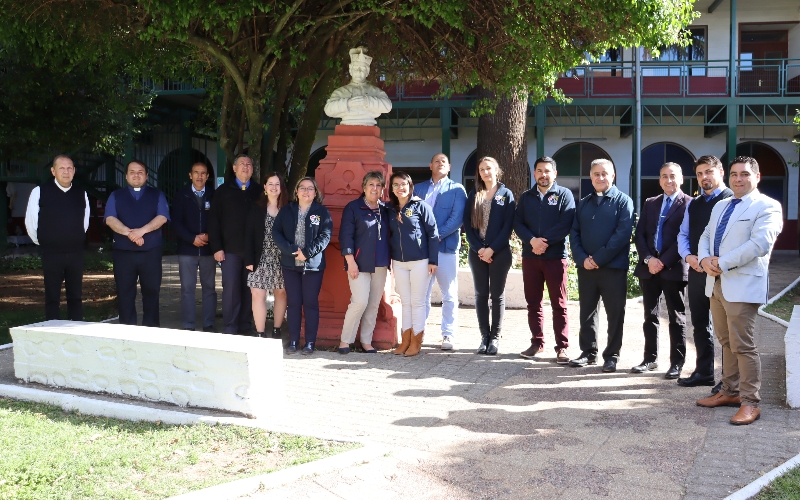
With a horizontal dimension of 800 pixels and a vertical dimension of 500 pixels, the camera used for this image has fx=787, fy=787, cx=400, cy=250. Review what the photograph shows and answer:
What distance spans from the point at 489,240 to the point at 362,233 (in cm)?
127

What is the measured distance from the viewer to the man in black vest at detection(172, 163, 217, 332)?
863 centimetres

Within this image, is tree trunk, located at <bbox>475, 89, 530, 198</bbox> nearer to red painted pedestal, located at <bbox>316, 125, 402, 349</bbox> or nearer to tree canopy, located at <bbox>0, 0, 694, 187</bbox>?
tree canopy, located at <bbox>0, 0, 694, 187</bbox>

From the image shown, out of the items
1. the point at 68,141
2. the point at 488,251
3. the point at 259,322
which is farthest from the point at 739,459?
the point at 68,141

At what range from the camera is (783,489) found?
165 inches

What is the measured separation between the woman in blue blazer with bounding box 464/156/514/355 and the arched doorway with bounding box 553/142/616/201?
1550 centimetres

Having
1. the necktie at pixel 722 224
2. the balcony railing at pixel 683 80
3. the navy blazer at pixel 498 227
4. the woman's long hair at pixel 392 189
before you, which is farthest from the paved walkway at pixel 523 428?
the balcony railing at pixel 683 80

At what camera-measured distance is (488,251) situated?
7.78m

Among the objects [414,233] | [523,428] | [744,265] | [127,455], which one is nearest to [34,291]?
[414,233]

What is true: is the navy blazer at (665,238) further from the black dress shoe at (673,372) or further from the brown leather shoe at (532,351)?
the brown leather shoe at (532,351)

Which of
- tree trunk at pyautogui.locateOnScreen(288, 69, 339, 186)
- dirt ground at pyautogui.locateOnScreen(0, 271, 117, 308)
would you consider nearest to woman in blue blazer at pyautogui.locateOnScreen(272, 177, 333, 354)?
tree trunk at pyautogui.locateOnScreen(288, 69, 339, 186)

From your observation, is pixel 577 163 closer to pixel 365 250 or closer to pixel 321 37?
pixel 321 37

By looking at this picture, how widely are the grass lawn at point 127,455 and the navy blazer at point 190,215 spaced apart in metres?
3.28

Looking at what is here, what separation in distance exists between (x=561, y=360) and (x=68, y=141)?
9.00 m

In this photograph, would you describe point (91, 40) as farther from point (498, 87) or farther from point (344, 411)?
point (344, 411)
